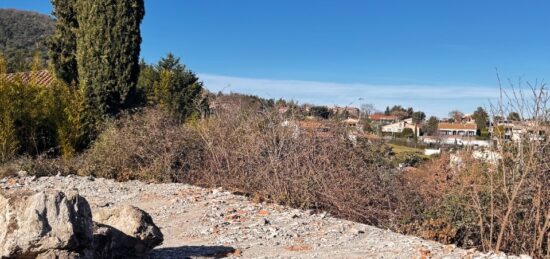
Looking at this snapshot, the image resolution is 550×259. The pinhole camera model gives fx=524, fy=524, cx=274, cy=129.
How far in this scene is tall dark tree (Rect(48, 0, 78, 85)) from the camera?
46.1ft

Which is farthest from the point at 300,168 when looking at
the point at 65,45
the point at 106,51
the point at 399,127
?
the point at 399,127

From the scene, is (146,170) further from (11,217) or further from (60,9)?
(60,9)

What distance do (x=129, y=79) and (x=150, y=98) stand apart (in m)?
2.96

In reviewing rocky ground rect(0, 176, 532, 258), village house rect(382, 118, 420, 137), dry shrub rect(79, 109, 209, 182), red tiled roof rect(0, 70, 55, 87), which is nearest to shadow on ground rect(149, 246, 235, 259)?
rocky ground rect(0, 176, 532, 258)

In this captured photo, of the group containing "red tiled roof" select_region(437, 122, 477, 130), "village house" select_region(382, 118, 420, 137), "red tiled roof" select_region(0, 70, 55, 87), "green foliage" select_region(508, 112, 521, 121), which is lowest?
"village house" select_region(382, 118, 420, 137)

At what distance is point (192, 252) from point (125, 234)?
35.0 inches

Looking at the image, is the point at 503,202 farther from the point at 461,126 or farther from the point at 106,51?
the point at 106,51

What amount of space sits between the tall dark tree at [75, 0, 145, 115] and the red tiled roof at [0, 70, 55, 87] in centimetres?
121

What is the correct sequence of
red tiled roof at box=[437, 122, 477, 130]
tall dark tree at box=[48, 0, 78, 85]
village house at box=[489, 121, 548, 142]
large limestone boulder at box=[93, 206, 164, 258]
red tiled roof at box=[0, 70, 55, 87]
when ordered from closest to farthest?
large limestone boulder at box=[93, 206, 164, 258] < village house at box=[489, 121, 548, 142] < red tiled roof at box=[437, 122, 477, 130] < red tiled roof at box=[0, 70, 55, 87] < tall dark tree at box=[48, 0, 78, 85]

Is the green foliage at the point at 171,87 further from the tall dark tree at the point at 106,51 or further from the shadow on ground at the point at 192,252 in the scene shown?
the shadow on ground at the point at 192,252

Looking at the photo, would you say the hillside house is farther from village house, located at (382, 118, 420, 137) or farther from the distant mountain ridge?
the distant mountain ridge

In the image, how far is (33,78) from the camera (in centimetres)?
1302

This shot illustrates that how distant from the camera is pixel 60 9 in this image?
1423 centimetres

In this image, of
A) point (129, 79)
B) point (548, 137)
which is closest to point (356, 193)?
point (548, 137)
